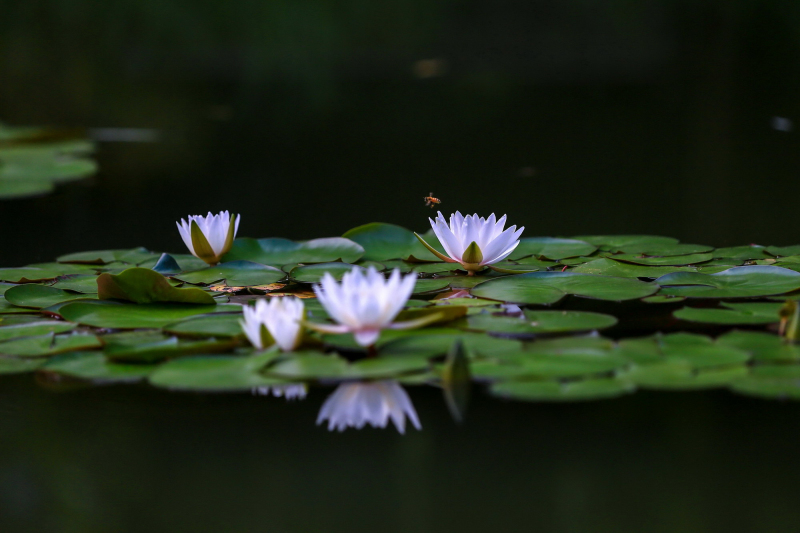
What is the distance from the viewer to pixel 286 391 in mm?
1386

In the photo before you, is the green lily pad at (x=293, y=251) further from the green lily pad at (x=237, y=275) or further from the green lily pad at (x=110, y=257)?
the green lily pad at (x=110, y=257)

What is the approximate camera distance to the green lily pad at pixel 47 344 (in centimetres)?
151

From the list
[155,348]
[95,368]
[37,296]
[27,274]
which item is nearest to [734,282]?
[155,348]

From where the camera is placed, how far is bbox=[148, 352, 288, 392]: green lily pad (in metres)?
1.34

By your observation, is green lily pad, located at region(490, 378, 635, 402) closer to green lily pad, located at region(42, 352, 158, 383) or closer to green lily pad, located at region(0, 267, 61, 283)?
green lily pad, located at region(42, 352, 158, 383)

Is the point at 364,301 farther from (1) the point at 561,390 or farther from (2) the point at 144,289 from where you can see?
(2) the point at 144,289

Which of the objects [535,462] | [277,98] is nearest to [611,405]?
[535,462]

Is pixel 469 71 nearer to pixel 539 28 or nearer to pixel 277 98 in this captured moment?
pixel 277 98

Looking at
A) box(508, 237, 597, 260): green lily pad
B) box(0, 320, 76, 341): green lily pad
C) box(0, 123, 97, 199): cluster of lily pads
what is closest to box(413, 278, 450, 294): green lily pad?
box(508, 237, 597, 260): green lily pad

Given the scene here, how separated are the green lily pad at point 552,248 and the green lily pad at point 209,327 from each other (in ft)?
2.78

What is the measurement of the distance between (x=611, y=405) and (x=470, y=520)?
1.19ft

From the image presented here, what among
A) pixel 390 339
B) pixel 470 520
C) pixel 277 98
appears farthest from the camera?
pixel 277 98

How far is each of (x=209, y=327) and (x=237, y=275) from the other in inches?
17.0

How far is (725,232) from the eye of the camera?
8.57 feet
